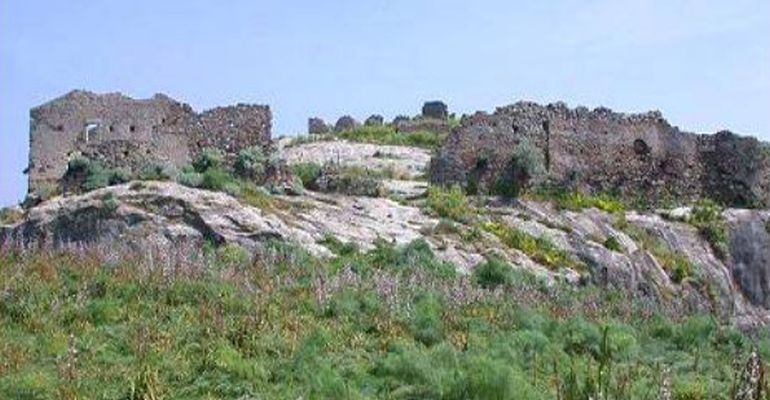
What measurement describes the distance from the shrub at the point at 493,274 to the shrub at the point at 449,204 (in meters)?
3.92

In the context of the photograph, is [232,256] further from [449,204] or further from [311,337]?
[449,204]

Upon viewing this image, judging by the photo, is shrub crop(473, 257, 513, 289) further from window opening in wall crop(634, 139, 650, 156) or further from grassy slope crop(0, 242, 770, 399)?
window opening in wall crop(634, 139, 650, 156)

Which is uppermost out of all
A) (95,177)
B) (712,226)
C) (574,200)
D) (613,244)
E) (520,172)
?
(520,172)

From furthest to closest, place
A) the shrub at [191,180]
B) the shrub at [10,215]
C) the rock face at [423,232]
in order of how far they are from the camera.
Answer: the shrub at [191,180] < the shrub at [10,215] < the rock face at [423,232]

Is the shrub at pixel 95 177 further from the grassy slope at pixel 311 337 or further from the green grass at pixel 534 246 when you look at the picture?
the green grass at pixel 534 246

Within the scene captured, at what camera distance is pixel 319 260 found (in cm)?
1736

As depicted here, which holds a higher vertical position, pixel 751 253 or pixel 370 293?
pixel 370 293

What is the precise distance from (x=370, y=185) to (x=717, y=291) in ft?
24.2

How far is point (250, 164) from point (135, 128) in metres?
5.11

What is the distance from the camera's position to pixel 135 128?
89.6ft

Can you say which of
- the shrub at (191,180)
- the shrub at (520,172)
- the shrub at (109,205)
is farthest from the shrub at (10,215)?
the shrub at (520,172)

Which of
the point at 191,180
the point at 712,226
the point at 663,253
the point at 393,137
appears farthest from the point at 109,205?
the point at 393,137

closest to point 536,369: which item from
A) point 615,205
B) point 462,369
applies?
point 462,369

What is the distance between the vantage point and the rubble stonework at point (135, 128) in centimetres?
2608
